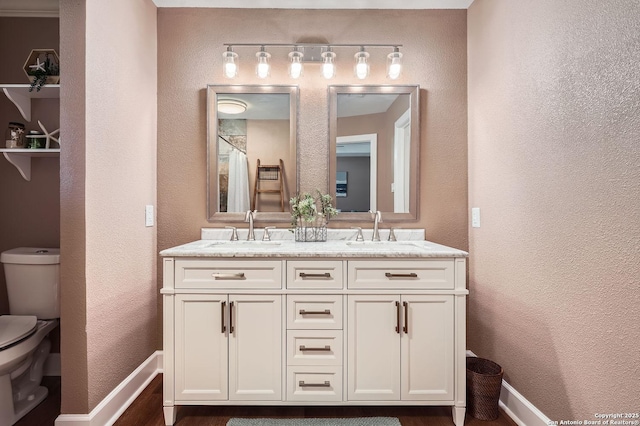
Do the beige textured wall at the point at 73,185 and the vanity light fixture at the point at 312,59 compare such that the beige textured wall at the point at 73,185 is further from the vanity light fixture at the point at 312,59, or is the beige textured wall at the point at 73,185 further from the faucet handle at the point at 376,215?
the faucet handle at the point at 376,215

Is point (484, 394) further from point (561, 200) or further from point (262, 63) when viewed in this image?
point (262, 63)

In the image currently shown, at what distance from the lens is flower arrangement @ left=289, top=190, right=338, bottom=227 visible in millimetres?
1977

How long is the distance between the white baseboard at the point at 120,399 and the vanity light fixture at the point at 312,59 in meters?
1.97

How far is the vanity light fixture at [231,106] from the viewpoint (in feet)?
7.01

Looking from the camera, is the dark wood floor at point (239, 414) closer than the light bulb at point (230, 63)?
Yes

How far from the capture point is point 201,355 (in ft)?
5.15

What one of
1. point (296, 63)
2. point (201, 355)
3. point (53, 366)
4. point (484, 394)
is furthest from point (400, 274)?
point (53, 366)

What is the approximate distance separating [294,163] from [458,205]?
1.18m

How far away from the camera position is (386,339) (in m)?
1.57

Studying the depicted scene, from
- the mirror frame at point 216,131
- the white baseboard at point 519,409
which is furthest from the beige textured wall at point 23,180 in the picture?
the white baseboard at point 519,409

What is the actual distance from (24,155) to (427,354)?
264cm

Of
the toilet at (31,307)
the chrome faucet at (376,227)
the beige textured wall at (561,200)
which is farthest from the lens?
the chrome faucet at (376,227)

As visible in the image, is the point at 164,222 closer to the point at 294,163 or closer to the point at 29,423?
the point at 294,163

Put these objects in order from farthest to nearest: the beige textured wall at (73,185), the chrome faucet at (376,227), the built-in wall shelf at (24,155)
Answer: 1. the chrome faucet at (376,227)
2. the built-in wall shelf at (24,155)
3. the beige textured wall at (73,185)
